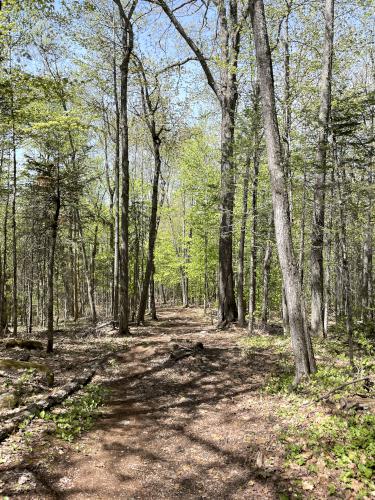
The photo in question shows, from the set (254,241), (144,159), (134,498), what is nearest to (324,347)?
(254,241)

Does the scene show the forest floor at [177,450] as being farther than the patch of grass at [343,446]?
Yes

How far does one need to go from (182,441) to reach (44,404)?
9.07ft

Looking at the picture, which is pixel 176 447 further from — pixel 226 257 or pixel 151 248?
pixel 151 248

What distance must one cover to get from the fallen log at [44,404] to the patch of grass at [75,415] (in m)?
0.16

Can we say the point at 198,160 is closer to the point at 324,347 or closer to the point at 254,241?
the point at 254,241

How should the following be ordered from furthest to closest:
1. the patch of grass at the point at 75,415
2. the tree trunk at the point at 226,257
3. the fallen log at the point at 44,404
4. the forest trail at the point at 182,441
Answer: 1. the tree trunk at the point at 226,257
2. the patch of grass at the point at 75,415
3. the fallen log at the point at 44,404
4. the forest trail at the point at 182,441

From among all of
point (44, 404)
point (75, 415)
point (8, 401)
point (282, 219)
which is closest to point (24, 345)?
point (8, 401)

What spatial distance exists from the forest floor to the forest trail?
1 cm

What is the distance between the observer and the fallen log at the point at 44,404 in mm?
5816

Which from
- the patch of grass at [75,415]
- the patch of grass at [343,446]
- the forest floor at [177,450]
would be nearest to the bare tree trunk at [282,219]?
the forest floor at [177,450]

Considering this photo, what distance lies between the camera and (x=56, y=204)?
12242 millimetres

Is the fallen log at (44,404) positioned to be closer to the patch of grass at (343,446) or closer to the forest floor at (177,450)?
the forest floor at (177,450)

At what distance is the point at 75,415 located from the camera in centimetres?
677

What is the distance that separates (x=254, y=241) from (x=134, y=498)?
1106cm
